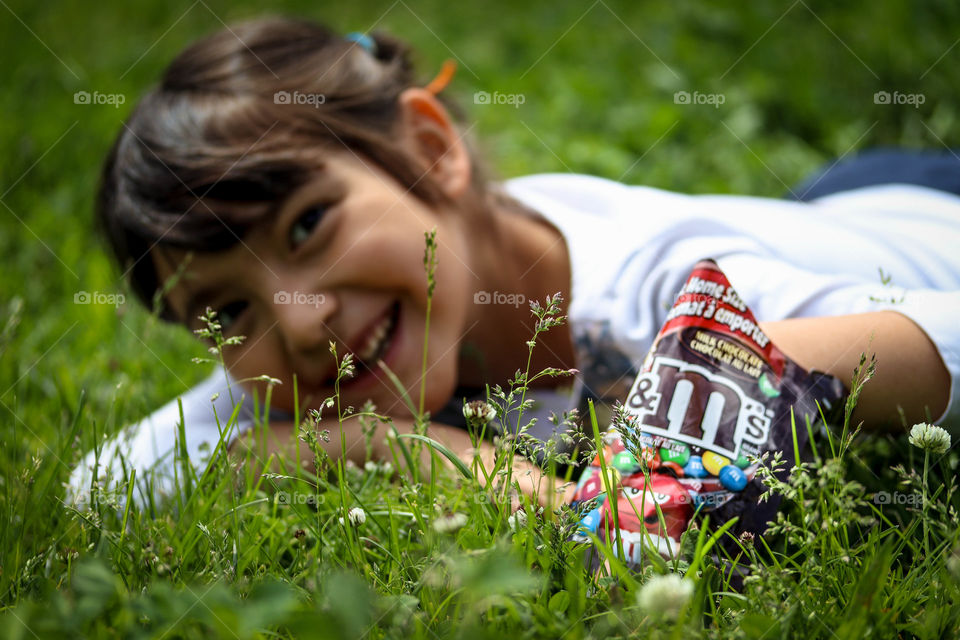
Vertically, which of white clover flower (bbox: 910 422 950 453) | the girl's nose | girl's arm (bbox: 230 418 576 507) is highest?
the girl's nose

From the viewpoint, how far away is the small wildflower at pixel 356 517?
0.96 metres

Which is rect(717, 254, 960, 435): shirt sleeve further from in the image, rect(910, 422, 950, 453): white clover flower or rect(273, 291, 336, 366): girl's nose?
rect(273, 291, 336, 366): girl's nose

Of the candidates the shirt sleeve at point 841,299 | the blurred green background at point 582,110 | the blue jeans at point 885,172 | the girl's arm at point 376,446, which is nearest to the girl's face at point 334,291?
the girl's arm at point 376,446

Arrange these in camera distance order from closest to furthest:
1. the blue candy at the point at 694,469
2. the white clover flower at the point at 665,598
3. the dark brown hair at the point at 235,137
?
the white clover flower at the point at 665,598, the blue candy at the point at 694,469, the dark brown hair at the point at 235,137

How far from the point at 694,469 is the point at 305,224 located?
1052mm

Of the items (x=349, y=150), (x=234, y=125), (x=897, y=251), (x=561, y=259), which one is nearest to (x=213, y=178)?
(x=234, y=125)

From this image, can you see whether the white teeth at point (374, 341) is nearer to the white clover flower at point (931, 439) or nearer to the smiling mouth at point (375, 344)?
the smiling mouth at point (375, 344)

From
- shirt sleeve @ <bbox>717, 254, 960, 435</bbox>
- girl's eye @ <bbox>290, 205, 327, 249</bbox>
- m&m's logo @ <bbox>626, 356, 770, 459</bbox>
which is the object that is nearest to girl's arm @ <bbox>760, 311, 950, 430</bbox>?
shirt sleeve @ <bbox>717, 254, 960, 435</bbox>

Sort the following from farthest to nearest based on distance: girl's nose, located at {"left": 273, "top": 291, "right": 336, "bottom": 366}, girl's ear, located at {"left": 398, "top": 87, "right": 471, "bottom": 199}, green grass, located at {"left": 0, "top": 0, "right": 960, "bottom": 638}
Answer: girl's ear, located at {"left": 398, "top": 87, "right": 471, "bottom": 199} → girl's nose, located at {"left": 273, "top": 291, "right": 336, "bottom": 366} → green grass, located at {"left": 0, "top": 0, "right": 960, "bottom": 638}

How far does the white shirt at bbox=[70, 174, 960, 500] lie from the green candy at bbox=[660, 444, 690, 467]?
45 centimetres

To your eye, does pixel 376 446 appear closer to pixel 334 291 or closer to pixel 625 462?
pixel 334 291

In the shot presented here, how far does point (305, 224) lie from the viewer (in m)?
1.74

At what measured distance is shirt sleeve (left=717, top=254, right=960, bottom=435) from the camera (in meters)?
1.26

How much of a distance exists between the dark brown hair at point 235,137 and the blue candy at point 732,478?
1.10 m
